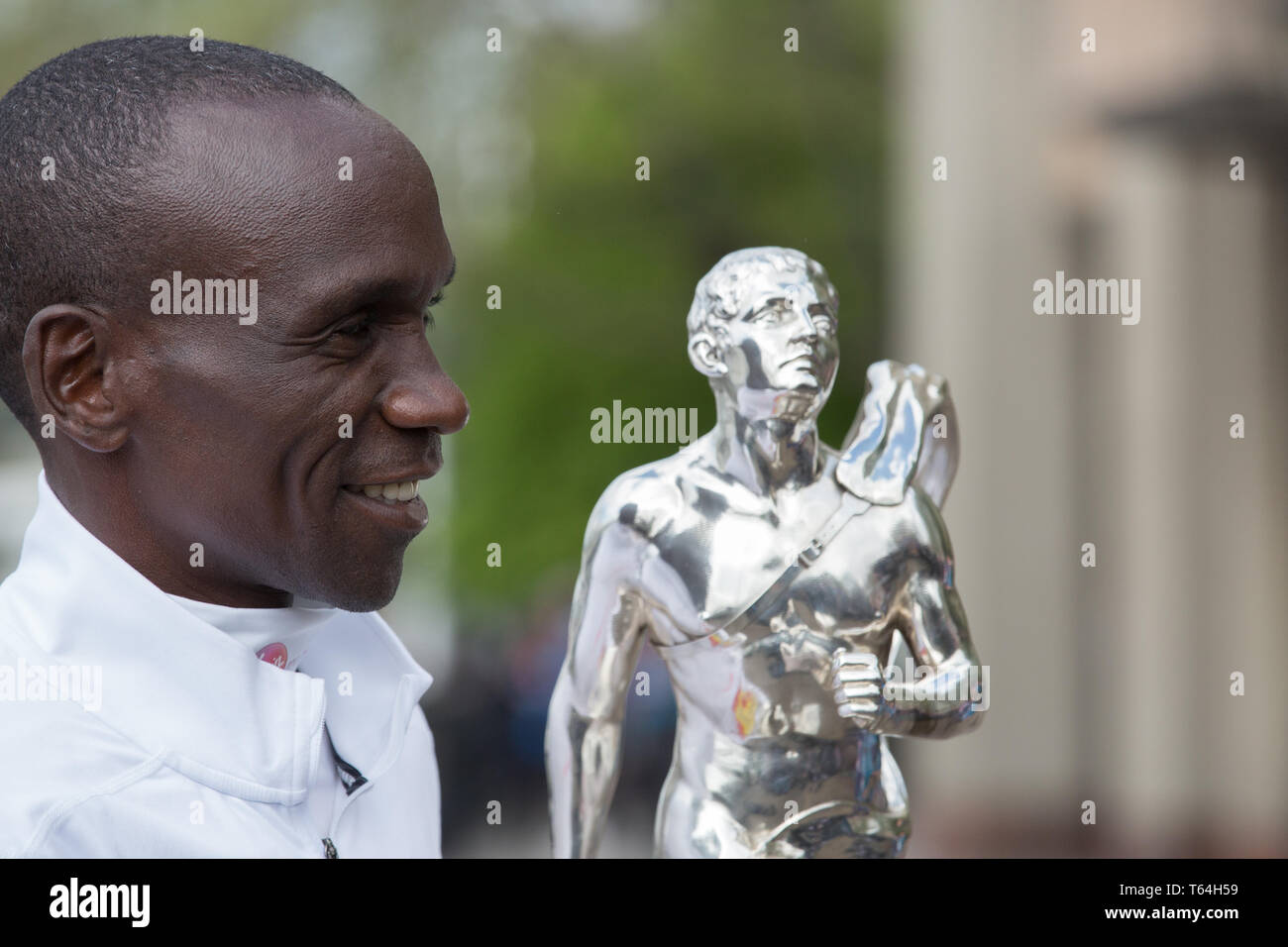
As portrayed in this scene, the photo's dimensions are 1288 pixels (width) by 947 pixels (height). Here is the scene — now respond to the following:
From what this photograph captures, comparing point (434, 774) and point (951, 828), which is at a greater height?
point (434, 774)

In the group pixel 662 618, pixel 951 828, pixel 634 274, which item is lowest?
pixel 951 828

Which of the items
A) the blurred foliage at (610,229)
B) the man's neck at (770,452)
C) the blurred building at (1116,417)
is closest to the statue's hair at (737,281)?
the man's neck at (770,452)

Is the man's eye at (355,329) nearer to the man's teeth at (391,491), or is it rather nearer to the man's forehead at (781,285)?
the man's teeth at (391,491)

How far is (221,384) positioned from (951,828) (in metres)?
7.40

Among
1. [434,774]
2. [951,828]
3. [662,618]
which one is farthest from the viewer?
[951,828]

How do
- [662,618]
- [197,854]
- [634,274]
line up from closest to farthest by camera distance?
[197,854] → [662,618] → [634,274]

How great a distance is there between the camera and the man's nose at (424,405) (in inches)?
72.6

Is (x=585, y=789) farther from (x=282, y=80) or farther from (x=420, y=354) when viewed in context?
(x=282, y=80)

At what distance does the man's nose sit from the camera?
184 cm

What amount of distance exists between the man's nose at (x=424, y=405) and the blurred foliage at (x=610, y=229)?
712 centimetres

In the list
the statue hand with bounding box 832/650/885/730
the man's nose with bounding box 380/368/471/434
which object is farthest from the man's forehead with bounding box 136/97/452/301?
the statue hand with bounding box 832/650/885/730

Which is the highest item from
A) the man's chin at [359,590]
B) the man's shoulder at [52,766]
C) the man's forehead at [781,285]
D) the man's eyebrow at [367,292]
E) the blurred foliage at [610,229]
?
the blurred foliage at [610,229]
